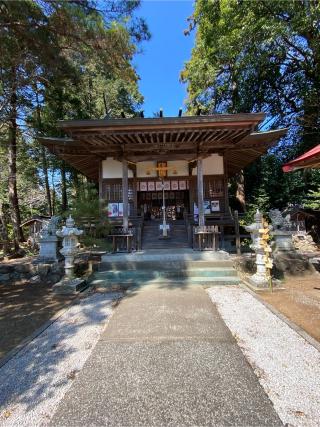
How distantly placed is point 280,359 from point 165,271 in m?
3.84

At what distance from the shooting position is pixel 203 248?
770 cm

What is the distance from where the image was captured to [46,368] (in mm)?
2834

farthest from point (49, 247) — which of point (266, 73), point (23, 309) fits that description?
point (266, 73)

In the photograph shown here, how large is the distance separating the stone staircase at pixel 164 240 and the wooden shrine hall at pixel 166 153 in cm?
27

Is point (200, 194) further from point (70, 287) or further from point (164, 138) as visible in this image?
point (70, 287)

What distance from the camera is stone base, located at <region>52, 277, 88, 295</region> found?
579cm

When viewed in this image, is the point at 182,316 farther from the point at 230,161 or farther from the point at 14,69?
the point at 230,161

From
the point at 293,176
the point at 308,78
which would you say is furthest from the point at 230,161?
the point at 308,78

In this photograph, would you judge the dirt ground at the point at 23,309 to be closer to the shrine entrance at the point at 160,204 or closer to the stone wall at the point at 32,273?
the stone wall at the point at 32,273

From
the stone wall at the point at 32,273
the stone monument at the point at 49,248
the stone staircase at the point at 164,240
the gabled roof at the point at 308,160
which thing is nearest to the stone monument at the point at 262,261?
the gabled roof at the point at 308,160

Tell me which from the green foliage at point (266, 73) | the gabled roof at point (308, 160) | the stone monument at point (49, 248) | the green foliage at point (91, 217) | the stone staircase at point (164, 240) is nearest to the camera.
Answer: the gabled roof at point (308, 160)

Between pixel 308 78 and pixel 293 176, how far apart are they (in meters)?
5.15

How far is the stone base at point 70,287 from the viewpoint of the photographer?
5793mm

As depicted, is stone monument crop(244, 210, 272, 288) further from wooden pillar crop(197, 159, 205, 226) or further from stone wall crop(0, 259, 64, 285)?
stone wall crop(0, 259, 64, 285)
